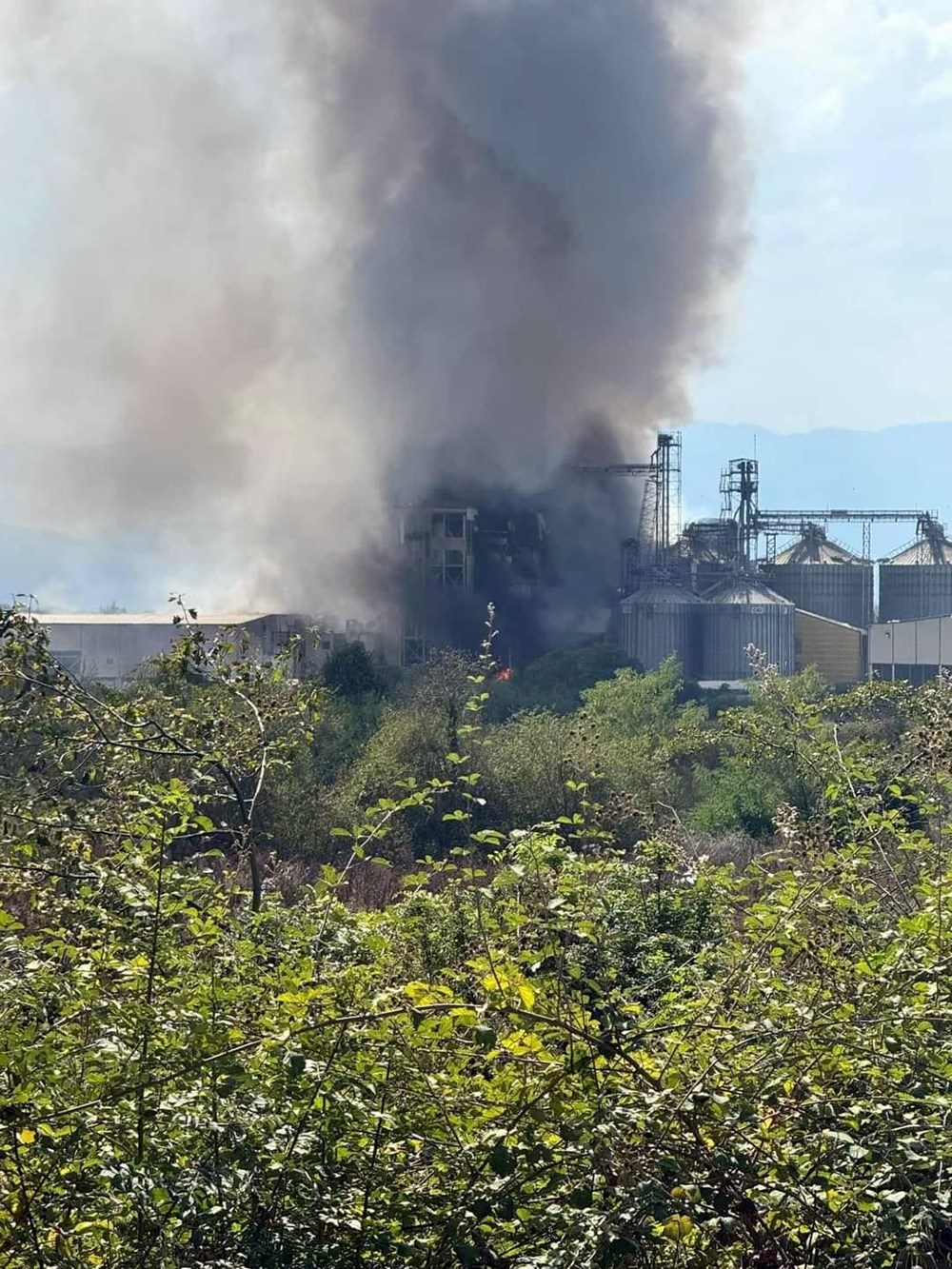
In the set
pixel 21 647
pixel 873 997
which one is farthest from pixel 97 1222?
pixel 21 647

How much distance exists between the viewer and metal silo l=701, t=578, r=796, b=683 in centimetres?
4772

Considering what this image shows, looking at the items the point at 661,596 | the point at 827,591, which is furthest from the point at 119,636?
the point at 827,591

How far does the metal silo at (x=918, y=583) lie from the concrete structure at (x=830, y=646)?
501 centimetres

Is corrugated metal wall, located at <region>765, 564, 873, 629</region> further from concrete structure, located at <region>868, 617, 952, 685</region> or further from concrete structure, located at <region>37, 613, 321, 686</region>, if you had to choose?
Answer: concrete structure, located at <region>37, 613, 321, 686</region>

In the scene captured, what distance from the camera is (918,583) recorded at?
54.6 metres

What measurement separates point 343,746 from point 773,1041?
21.9m

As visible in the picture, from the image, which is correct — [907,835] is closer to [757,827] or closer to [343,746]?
[757,827]

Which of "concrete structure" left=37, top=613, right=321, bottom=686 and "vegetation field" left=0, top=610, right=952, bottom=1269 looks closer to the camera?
"vegetation field" left=0, top=610, right=952, bottom=1269

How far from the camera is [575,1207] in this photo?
9.84ft

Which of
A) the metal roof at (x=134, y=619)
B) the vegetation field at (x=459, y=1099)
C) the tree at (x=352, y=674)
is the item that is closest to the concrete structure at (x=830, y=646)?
the metal roof at (x=134, y=619)

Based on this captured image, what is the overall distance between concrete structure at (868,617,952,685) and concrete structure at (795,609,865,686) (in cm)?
319

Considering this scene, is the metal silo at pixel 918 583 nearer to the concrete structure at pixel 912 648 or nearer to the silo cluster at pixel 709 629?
the silo cluster at pixel 709 629

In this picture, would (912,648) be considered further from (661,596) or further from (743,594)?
(661,596)

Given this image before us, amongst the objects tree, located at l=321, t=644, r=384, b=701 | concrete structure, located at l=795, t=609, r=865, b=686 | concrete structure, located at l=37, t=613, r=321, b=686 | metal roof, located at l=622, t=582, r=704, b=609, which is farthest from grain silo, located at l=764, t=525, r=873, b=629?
tree, located at l=321, t=644, r=384, b=701
